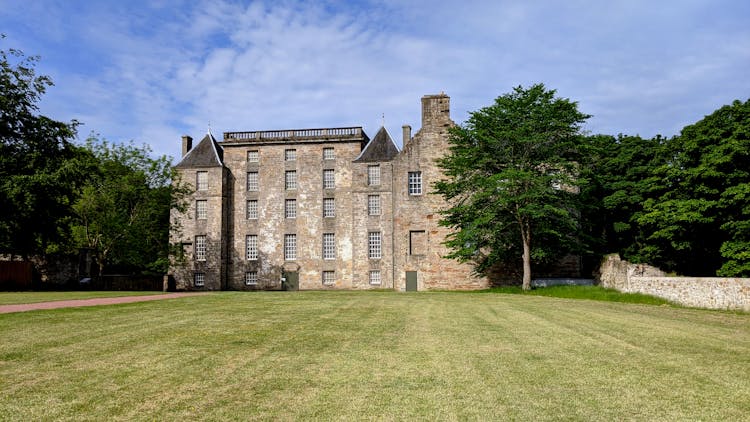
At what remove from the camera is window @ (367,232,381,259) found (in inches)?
1780

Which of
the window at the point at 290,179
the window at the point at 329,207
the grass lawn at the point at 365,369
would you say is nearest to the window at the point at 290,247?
the window at the point at 329,207

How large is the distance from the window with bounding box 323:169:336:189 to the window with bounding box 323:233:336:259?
4.18 meters

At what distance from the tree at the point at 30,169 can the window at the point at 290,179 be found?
58.8 feet

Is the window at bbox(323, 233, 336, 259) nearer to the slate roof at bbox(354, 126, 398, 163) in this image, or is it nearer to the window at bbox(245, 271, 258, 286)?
the window at bbox(245, 271, 258, 286)

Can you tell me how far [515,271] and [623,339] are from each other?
2618 centimetres

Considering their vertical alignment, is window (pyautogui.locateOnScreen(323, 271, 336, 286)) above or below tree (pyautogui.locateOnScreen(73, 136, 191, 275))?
below

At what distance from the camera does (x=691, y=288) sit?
21766 millimetres

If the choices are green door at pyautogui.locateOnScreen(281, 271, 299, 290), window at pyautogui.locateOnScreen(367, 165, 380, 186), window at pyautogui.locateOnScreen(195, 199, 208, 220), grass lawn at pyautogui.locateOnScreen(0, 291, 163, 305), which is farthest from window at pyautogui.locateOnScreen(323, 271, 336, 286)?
grass lawn at pyautogui.locateOnScreen(0, 291, 163, 305)

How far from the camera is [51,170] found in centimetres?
3116

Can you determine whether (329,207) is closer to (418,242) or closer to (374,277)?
(374,277)

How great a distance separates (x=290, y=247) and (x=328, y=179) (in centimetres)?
674

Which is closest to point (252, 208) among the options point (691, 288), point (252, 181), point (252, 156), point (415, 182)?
point (252, 181)

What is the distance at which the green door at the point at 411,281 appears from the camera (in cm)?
3856

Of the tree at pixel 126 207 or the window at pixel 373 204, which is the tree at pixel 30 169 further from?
the window at pixel 373 204
